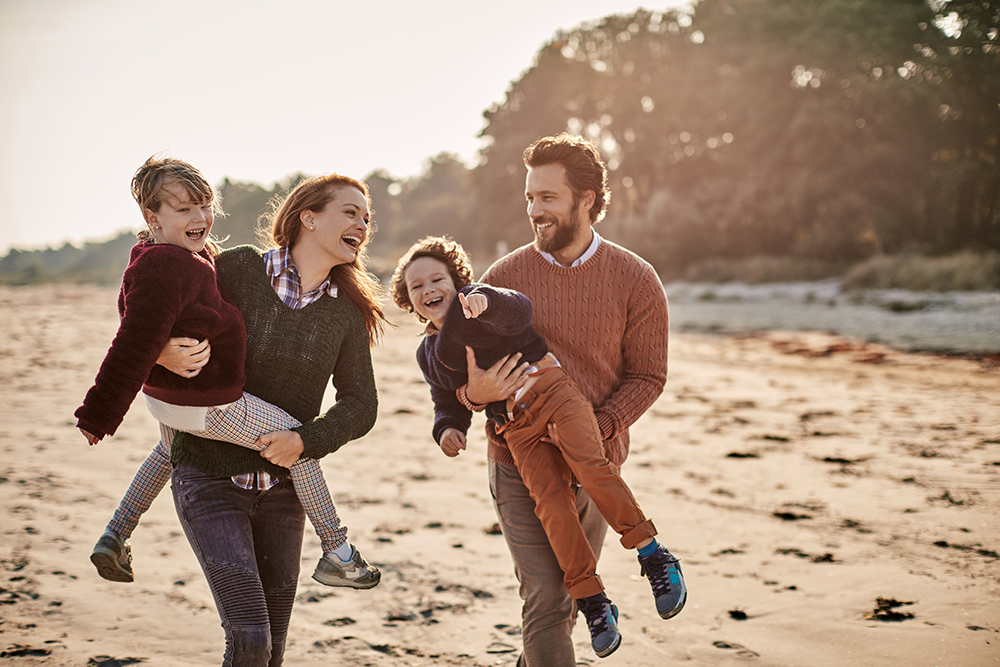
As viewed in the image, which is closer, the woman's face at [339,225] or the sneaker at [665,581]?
the sneaker at [665,581]

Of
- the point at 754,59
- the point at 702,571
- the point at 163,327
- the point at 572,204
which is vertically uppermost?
the point at 754,59

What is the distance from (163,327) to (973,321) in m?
17.4

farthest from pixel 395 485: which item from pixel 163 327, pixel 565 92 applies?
pixel 565 92

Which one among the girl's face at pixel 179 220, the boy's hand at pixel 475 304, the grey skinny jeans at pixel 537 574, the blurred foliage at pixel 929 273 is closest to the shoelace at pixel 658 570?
the grey skinny jeans at pixel 537 574

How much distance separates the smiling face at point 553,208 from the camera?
3.25 m

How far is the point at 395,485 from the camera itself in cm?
746

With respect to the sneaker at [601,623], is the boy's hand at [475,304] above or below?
above

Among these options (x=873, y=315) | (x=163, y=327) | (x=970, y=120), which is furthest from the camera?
(x=970, y=120)

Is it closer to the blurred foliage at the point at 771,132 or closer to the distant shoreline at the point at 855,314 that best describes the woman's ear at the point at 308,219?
the distant shoreline at the point at 855,314

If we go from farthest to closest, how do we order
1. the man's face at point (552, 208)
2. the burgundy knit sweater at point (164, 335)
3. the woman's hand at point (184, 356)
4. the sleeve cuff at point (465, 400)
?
the man's face at point (552, 208), the sleeve cuff at point (465, 400), the woman's hand at point (184, 356), the burgundy knit sweater at point (164, 335)

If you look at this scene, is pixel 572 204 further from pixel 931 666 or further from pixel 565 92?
pixel 565 92

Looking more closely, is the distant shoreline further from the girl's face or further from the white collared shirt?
the girl's face

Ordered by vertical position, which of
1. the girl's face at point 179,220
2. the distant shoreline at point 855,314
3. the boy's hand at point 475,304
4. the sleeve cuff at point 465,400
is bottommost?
the distant shoreline at point 855,314

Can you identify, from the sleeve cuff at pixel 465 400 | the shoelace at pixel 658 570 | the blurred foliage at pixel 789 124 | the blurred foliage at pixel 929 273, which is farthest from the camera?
the blurred foliage at pixel 789 124
